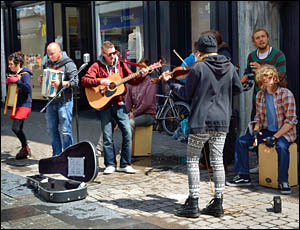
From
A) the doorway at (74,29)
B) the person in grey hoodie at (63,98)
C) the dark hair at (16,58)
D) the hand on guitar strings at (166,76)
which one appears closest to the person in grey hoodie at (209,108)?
the hand on guitar strings at (166,76)

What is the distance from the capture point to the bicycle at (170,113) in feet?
33.1

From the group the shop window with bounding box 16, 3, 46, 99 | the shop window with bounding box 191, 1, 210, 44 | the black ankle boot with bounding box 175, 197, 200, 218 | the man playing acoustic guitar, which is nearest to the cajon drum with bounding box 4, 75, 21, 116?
the man playing acoustic guitar

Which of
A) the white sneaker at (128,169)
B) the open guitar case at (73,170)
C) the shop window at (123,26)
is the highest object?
the shop window at (123,26)

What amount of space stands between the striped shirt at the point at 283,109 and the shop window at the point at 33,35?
10176 mm

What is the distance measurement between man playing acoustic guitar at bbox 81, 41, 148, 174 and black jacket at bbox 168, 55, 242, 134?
1941 millimetres

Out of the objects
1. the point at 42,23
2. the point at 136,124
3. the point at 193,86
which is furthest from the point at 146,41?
the point at 193,86

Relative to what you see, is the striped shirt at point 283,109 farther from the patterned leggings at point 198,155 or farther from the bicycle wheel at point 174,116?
the bicycle wheel at point 174,116

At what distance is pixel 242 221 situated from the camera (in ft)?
15.9

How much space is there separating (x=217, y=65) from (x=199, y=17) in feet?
19.6

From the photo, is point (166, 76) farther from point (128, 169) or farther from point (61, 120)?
point (61, 120)

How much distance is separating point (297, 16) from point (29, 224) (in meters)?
5.67

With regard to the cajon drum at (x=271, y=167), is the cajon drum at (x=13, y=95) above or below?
above

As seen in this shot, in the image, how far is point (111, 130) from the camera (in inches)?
281

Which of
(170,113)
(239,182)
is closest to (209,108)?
(239,182)
